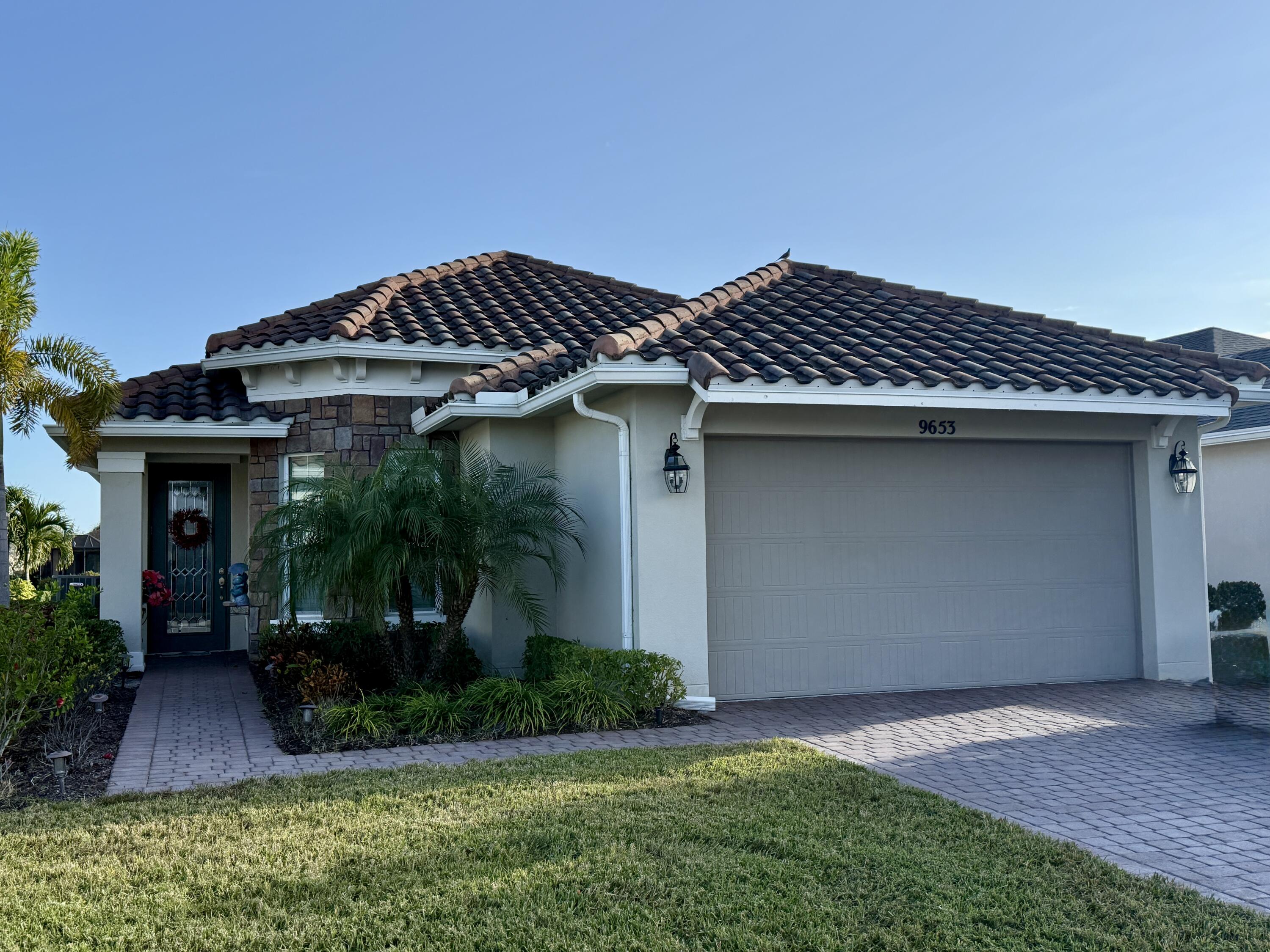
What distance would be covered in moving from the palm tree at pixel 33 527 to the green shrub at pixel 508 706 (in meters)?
21.1

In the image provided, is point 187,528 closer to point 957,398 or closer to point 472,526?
point 472,526

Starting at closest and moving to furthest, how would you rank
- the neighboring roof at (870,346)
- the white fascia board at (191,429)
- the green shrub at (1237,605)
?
1. the neighboring roof at (870,346)
2. the white fascia board at (191,429)
3. the green shrub at (1237,605)

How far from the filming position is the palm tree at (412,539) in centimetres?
897

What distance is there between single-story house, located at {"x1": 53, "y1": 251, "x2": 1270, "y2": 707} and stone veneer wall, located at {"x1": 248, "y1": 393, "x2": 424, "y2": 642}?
33 millimetres

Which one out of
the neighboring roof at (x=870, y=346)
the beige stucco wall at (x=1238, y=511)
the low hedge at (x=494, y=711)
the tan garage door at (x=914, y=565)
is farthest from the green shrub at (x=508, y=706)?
the beige stucco wall at (x=1238, y=511)

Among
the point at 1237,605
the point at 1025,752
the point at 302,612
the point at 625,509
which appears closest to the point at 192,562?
the point at 302,612

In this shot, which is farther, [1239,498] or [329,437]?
[1239,498]

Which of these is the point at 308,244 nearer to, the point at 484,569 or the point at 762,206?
the point at 762,206

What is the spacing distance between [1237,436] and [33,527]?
90.8 ft

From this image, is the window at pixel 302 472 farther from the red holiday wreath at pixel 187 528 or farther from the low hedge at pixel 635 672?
the low hedge at pixel 635 672

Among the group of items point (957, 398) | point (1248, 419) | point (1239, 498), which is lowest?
point (1239, 498)

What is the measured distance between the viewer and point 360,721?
26.4ft

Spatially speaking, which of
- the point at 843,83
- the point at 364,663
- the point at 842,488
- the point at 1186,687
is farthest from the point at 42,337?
the point at 1186,687

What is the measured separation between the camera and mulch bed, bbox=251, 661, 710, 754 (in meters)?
7.77
